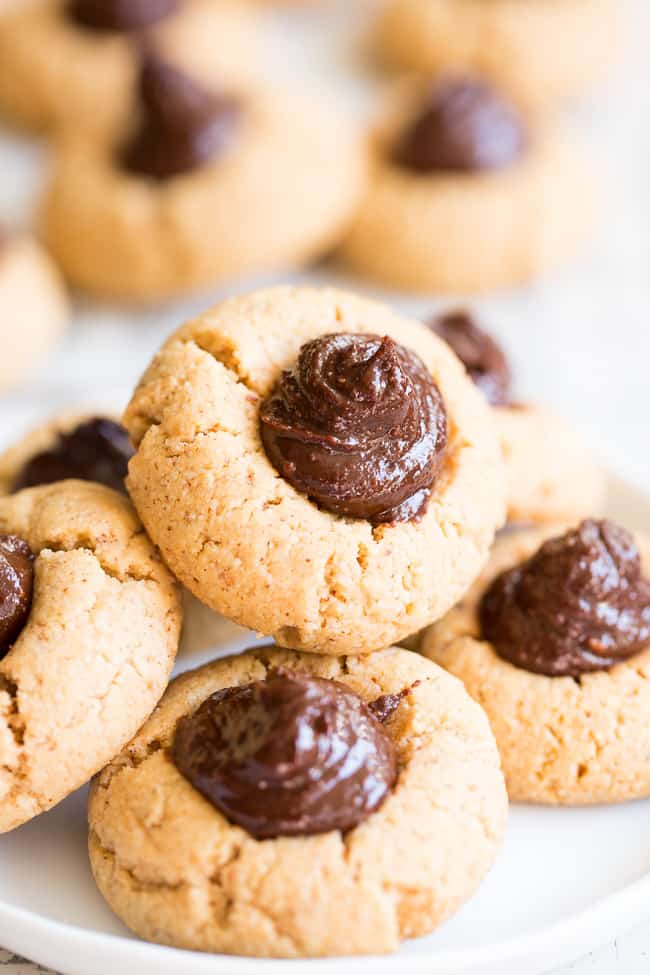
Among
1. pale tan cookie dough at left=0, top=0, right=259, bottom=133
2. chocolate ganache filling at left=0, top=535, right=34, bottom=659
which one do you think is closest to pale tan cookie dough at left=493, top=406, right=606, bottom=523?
chocolate ganache filling at left=0, top=535, right=34, bottom=659

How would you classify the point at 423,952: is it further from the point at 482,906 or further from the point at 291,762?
the point at 291,762

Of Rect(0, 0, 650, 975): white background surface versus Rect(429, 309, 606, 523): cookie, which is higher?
Rect(429, 309, 606, 523): cookie

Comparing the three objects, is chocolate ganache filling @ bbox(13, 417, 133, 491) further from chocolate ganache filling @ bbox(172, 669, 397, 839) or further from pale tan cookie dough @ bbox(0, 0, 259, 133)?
pale tan cookie dough @ bbox(0, 0, 259, 133)

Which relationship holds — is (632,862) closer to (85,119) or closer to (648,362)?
(648,362)

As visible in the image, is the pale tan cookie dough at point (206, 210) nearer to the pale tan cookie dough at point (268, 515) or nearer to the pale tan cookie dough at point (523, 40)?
the pale tan cookie dough at point (523, 40)

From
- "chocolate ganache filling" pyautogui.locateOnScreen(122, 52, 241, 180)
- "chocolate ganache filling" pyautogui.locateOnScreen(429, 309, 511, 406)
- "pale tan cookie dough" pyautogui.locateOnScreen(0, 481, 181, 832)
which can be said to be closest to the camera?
"pale tan cookie dough" pyautogui.locateOnScreen(0, 481, 181, 832)

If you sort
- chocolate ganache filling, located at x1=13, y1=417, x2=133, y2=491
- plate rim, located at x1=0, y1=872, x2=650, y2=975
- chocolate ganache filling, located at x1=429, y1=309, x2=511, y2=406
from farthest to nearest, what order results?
chocolate ganache filling, located at x1=429, y1=309, x2=511, y2=406
chocolate ganache filling, located at x1=13, y1=417, x2=133, y2=491
plate rim, located at x1=0, y1=872, x2=650, y2=975

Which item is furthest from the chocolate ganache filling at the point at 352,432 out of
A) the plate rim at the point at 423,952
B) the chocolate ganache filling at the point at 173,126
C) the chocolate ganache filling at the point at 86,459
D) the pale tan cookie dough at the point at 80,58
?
the pale tan cookie dough at the point at 80,58
